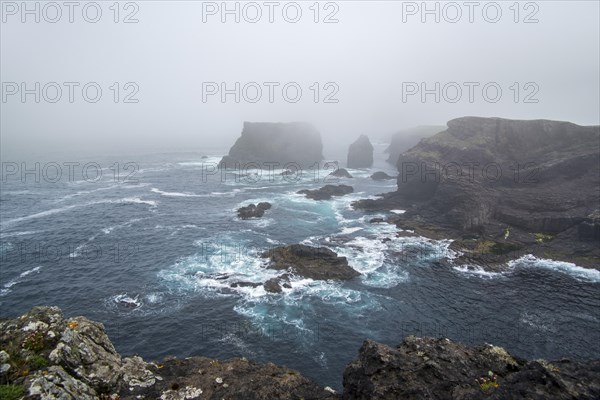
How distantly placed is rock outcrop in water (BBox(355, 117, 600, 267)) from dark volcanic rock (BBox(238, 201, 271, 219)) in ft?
82.9

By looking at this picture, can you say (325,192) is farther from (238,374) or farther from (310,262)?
(238,374)

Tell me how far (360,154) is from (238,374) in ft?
482

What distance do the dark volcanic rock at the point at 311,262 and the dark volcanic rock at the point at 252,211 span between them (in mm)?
22574

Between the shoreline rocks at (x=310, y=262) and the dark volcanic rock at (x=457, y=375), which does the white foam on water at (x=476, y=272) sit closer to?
the shoreline rocks at (x=310, y=262)

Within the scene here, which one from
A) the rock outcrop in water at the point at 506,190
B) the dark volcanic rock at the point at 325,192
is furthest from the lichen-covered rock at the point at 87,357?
the dark volcanic rock at the point at 325,192

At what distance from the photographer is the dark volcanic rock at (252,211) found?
78000 mm

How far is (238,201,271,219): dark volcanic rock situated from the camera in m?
78.0

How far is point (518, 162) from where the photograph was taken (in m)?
81.6

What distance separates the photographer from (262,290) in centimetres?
4600

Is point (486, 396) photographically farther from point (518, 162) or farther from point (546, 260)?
point (518, 162)

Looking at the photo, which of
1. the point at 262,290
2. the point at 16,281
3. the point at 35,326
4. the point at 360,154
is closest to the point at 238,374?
the point at 35,326

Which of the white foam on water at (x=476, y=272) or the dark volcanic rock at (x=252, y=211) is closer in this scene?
the white foam on water at (x=476, y=272)

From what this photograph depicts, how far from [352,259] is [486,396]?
41.5 m

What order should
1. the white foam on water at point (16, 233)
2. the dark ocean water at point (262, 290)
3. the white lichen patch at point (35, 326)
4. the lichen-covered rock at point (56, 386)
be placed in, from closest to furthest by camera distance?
the lichen-covered rock at point (56, 386) < the white lichen patch at point (35, 326) < the dark ocean water at point (262, 290) < the white foam on water at point (16, 233)
